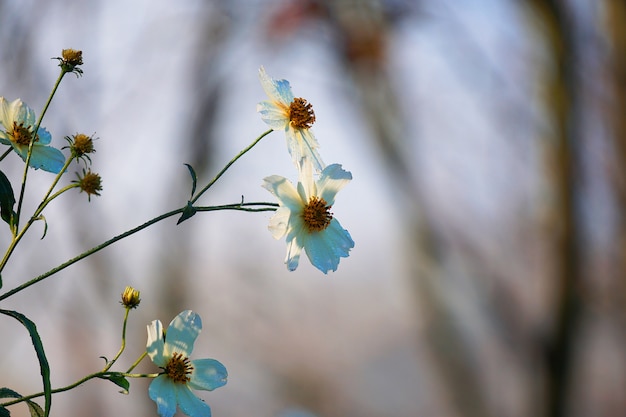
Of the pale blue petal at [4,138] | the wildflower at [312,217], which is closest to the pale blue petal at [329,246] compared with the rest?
the wildflower at [312,217]

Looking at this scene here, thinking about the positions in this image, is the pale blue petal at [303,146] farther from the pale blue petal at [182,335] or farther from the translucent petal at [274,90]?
the pale blue petal at [182,335]

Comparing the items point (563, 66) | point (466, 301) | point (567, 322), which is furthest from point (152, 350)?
point (466, 301)

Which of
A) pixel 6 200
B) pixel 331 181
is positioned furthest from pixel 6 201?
pixel 331 181

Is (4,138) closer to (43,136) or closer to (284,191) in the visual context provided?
(43,136)

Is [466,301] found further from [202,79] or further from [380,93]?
[202,79]

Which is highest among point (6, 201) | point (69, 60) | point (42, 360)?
point (69, 60)
